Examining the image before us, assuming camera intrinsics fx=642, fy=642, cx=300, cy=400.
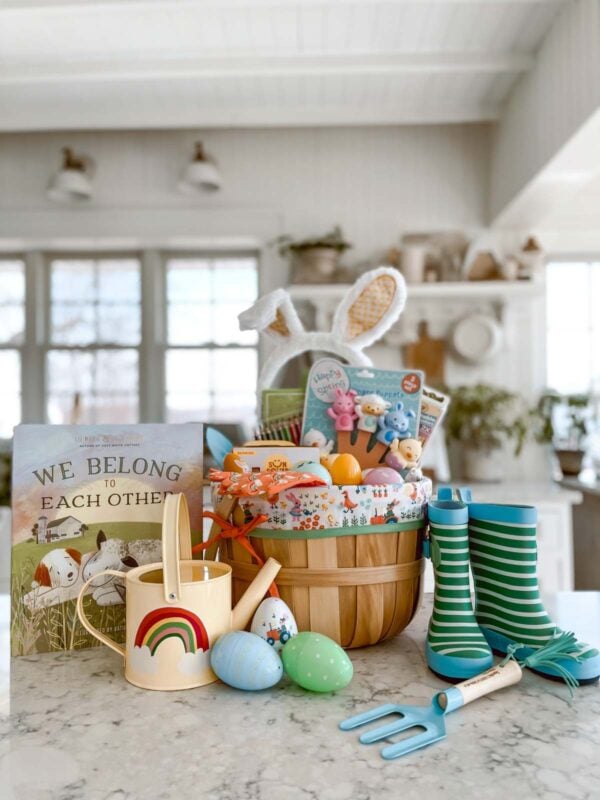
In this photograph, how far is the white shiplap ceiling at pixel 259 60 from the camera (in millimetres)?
2395

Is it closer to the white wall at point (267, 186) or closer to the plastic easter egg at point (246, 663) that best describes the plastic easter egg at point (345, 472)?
the plastic easter egg at point (246, 663)

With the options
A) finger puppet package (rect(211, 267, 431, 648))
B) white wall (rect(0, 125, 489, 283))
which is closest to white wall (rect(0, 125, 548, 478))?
white wall (rect(0, 125, 489, 283))

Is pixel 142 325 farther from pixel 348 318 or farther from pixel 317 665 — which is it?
pixel 317 665

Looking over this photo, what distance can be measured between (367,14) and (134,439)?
2.25m

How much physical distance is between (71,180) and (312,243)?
4.24 feet

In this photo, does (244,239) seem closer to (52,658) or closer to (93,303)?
(93,303)

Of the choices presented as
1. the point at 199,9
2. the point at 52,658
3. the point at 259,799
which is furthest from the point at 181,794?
the point at 199,9

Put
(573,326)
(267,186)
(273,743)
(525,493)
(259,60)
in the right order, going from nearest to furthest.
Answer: (273,743) < (259,60) < (525,493) < (267,186) < (573,326)

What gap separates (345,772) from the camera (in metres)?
0.51

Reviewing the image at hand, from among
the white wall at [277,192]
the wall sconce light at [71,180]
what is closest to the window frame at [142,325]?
the white wall at [277,192]

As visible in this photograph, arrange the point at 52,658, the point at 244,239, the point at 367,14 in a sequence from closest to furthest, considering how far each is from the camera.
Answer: the point at 52,658 → the point at 367,14 → the point at 244,239

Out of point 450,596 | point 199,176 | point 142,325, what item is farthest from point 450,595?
point 142,325

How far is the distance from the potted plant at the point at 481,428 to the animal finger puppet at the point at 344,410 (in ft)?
7.79

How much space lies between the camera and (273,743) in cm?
55
